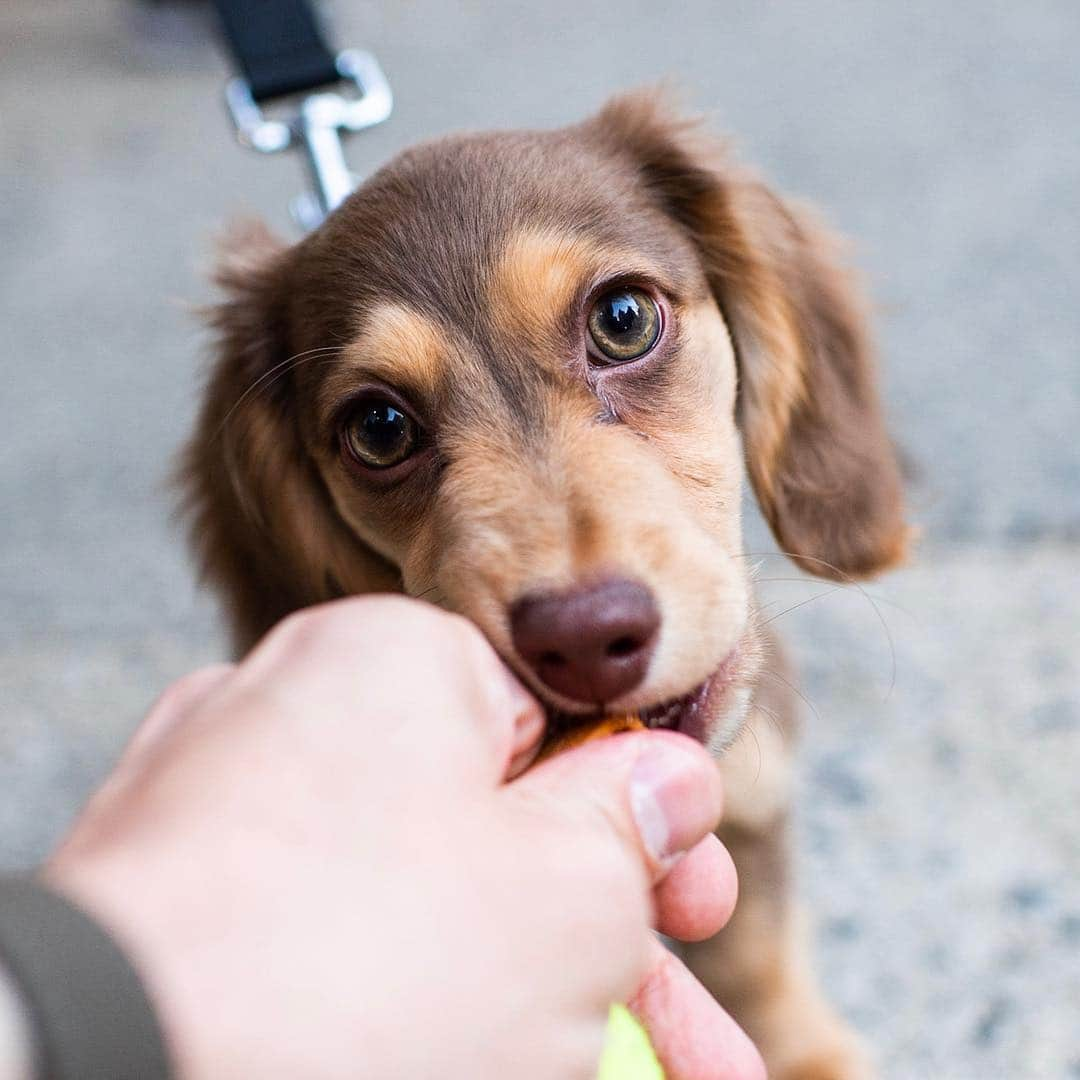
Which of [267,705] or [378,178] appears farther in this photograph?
[378,178]

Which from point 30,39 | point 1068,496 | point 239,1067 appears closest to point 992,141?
point 1068,496

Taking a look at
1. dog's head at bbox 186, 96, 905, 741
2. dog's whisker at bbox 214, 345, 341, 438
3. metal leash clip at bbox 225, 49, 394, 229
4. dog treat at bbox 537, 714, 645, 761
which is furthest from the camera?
metal leash clip at bbox 225, 49, 394, 229

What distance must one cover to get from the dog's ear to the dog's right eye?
54 centimetres

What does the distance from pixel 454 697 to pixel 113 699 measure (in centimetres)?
217

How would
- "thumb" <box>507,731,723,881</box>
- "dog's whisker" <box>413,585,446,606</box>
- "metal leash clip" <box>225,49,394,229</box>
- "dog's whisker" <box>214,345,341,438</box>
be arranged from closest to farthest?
"thumb" <box>507,731,723,881</box> < "dog's whisker" <box>413,585,446,606</box> < "dog's whisker" <box>214,345,341,438</box> < "metal leash clip" <box>225,49,394,229</box>

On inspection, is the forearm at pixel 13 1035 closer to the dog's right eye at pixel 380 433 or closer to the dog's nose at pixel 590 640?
the dog's nose at pixel 590 640

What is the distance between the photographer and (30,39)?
17.9 ft

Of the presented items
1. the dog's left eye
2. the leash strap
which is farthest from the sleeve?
the leash strap

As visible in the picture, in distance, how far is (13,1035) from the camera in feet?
1.91

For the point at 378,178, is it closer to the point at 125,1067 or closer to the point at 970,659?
the point at 125,1067

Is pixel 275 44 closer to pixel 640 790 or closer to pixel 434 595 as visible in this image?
pixel 434 595

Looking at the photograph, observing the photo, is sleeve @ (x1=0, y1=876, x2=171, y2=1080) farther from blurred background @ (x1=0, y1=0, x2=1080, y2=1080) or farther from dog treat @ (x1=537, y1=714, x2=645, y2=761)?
blurred background @ (x1=0, y1=0, x2=1080, y2=1080)

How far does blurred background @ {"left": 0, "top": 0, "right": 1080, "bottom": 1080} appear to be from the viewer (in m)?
2.14

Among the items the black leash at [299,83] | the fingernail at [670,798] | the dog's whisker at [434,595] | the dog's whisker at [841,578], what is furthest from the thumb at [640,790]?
the black leash at [299,83]
